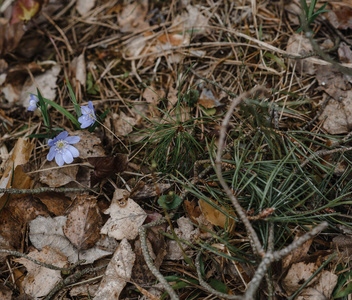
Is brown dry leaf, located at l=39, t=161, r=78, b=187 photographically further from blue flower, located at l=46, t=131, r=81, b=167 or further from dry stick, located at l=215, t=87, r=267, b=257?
dry stick, located at l=215, t=87, r=267, b=257

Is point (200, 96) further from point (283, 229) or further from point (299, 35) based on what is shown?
point (283, 229)

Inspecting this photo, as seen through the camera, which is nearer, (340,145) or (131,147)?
(340,145)

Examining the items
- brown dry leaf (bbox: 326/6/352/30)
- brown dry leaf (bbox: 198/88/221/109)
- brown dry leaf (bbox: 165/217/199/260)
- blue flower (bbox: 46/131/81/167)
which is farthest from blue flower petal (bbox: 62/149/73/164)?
brown dry leaf (bbox: 326/6/352/30)

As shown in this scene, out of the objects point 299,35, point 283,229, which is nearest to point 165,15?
point 299,35

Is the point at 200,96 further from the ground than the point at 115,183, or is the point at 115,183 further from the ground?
the point at 200,96

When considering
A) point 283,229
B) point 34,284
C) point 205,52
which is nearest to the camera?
point 283,229

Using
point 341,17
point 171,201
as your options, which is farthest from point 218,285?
point 341,17

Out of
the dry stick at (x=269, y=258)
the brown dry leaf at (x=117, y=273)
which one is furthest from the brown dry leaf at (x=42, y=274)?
the dry stick at (x=269, y=258)
